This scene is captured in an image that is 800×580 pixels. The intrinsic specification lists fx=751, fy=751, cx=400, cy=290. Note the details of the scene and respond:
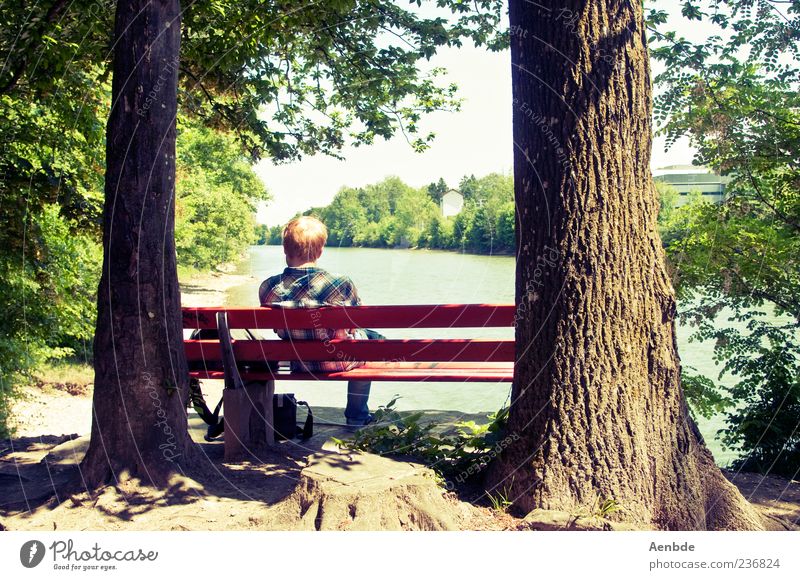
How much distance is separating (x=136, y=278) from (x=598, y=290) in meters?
2.76

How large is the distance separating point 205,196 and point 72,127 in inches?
506

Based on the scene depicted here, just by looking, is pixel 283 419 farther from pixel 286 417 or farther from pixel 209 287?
pixel 209 287

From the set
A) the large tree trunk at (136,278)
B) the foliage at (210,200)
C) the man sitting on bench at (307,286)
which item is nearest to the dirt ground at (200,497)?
the large tree trunk at (136,278)

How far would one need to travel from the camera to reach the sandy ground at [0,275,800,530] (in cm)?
408

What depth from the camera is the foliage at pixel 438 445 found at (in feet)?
14.3

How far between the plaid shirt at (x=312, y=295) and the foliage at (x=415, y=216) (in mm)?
1073

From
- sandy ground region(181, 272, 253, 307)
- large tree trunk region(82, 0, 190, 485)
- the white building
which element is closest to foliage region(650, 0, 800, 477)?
the white building

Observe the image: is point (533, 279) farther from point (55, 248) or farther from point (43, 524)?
point (55, 248)

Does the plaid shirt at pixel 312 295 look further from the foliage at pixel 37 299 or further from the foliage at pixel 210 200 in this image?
the foliage at pixel 210 200

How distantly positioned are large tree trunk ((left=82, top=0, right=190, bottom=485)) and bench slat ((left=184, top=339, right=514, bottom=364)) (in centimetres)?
78

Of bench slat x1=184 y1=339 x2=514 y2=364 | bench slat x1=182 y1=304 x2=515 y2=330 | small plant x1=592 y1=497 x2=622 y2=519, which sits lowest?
small plant x1=592 y1=497 x2=622 y2=519

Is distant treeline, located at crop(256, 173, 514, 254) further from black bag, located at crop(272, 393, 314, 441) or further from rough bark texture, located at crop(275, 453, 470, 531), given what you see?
rough bark texture, located at crop(275, 453, 470, 531)

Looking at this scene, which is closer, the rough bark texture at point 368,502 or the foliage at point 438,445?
the rough bark texture at point 368,502
